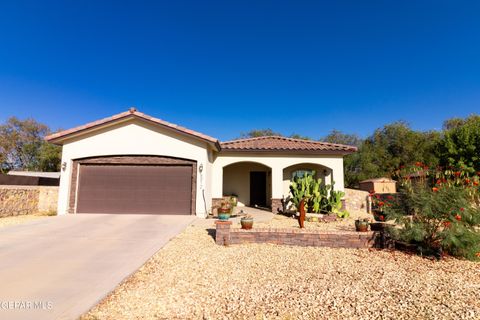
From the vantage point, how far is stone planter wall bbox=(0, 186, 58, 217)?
11820 millimetres

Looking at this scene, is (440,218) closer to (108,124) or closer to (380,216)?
(380,216)

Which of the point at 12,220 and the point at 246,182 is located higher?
the point at 246,182

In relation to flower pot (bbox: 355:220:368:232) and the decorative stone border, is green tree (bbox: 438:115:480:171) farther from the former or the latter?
the decorative stone border

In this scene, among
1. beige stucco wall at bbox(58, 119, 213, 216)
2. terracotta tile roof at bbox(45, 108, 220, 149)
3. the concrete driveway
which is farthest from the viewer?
beige stucco wall at bbox(58, 119, 213, 216)

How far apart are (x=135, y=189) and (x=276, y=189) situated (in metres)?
7.64

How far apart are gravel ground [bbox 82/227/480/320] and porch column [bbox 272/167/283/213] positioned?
7.68 m

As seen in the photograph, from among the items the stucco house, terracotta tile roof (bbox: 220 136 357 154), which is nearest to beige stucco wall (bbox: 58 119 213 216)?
the stucco house

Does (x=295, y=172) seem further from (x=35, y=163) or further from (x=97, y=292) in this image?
(x=35, y=163)

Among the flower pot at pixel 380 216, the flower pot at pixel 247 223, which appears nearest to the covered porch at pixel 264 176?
the flower pot at pixel 380 216

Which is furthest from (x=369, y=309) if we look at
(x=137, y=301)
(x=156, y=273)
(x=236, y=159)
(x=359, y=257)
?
(x=236, y=159)

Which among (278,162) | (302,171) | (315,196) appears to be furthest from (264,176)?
(315,196)

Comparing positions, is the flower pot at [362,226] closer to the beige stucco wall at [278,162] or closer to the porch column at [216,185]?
the beige stucco wall at [278,162]

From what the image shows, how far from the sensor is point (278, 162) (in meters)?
14.5

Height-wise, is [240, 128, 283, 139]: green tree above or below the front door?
above
